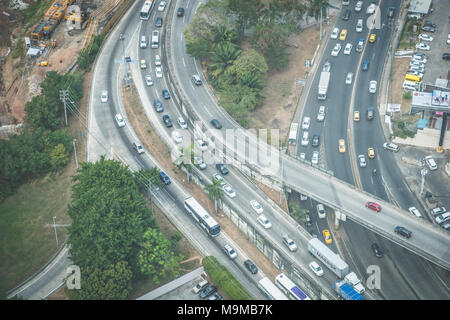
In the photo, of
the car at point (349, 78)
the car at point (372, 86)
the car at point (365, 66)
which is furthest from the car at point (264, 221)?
the car at point (365, 66)

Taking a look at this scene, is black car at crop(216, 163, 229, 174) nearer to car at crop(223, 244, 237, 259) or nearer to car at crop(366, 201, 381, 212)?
car at crop(223, 244, 237, 259)

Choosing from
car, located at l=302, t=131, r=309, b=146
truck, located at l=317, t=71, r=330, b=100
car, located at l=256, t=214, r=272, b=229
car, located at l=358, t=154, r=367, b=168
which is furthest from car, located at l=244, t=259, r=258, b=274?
truck, located at l=317, t=71, r=330, b=100

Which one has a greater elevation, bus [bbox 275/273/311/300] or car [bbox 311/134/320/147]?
car [bbox 311/134/320/147]

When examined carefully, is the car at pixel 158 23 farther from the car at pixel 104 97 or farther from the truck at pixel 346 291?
the truck at pixel 346 291

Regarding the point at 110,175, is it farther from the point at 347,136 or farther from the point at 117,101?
the point at 347,136

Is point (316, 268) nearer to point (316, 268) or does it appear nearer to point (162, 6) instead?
point (316, 268)

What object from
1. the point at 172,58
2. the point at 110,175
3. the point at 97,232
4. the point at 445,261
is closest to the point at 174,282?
the point at 97,232
